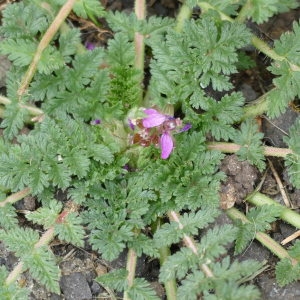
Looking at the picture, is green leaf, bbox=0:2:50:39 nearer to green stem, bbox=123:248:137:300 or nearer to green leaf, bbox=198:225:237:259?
green stem, bbox=123:248:137:300

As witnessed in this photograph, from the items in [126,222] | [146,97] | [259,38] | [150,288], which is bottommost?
[150,288]

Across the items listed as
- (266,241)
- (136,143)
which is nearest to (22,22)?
(136,143)

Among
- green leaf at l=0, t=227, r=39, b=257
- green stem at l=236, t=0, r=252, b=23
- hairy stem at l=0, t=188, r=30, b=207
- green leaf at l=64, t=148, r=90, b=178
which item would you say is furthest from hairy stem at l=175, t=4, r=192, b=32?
green leaf at l=0, t=227, r=39, b=257

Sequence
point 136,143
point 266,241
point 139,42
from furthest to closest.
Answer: point 139,42
point 136,143
point 266,241


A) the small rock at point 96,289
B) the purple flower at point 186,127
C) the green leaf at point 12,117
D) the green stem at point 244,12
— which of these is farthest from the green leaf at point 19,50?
the small rock at point 96,289

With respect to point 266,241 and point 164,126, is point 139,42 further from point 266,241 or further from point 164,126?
point 266,241

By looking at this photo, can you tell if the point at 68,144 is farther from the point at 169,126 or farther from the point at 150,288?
the point at 150,288

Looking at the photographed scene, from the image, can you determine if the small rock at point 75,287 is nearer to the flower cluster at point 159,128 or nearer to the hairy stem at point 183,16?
the flower cluster at point 159,128

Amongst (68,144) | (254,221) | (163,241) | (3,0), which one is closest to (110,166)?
(68,144)
